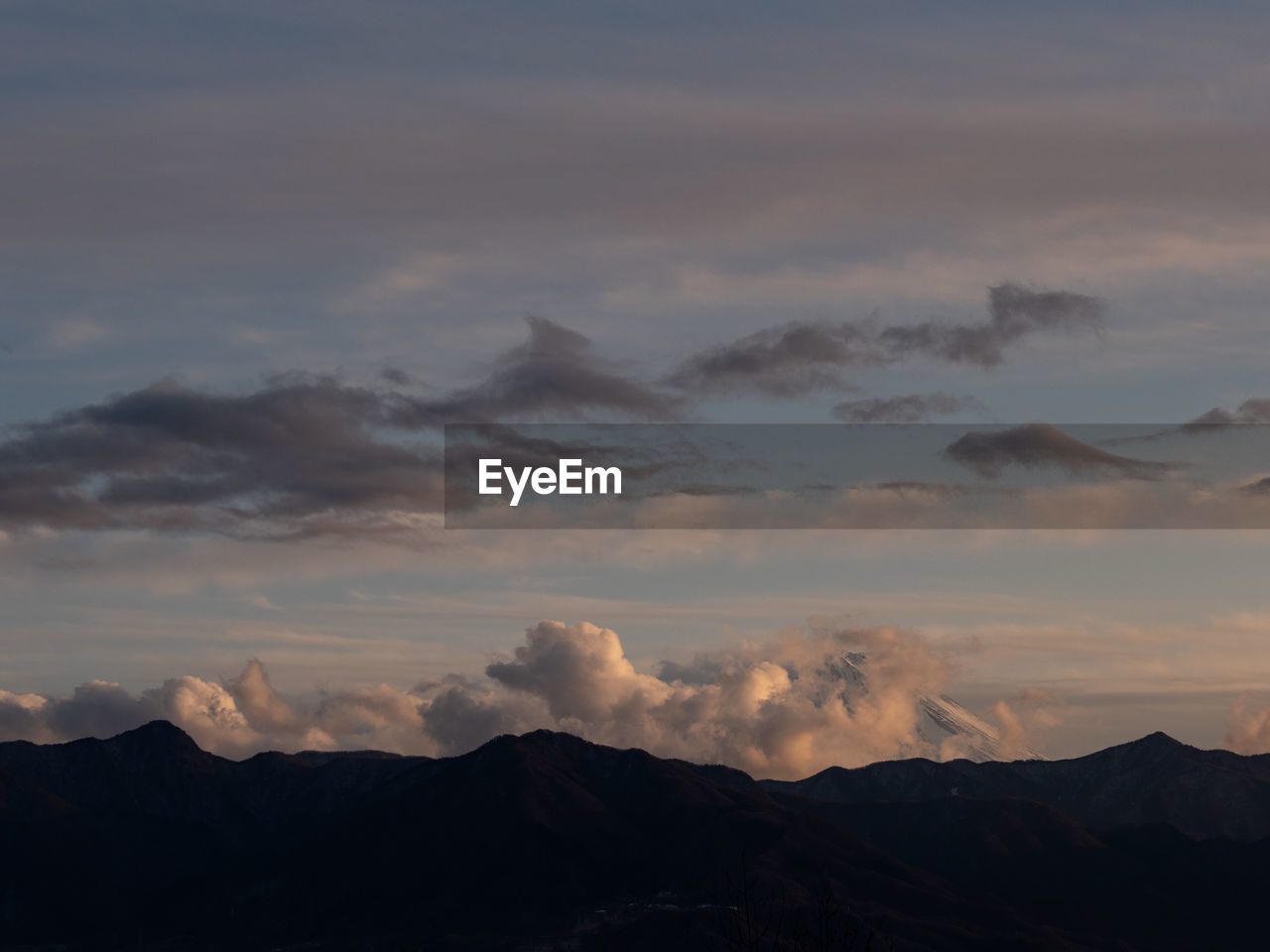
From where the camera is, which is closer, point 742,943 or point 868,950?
point 868,950
